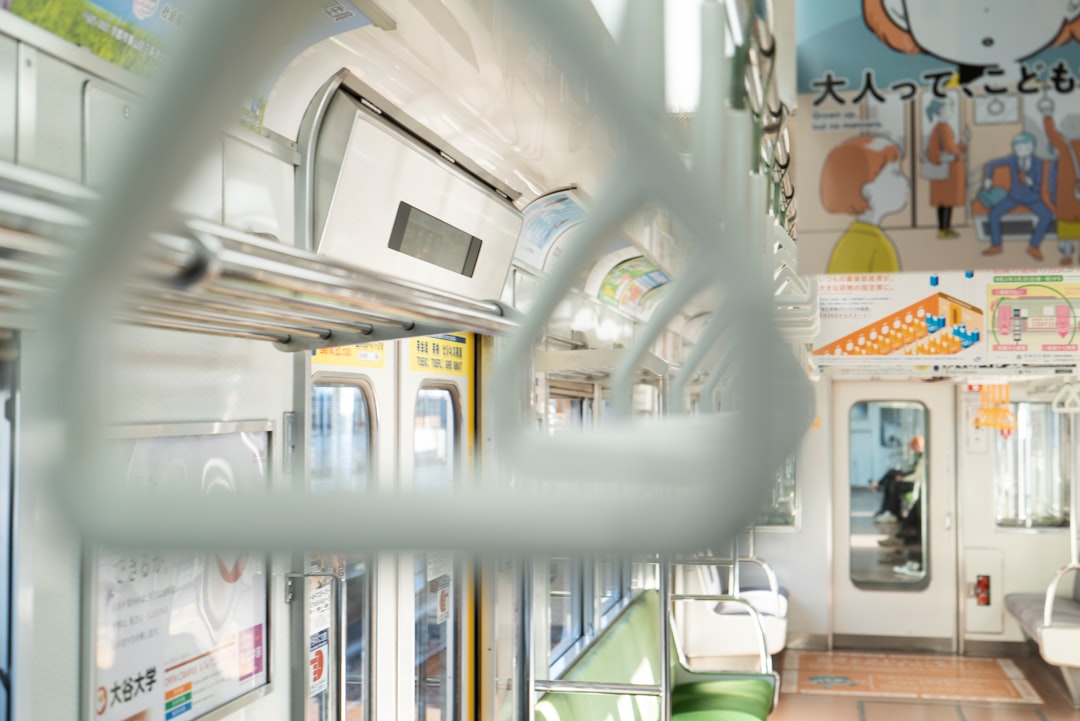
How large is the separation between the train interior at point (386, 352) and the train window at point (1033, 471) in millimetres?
1948

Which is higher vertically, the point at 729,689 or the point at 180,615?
the point at 180,615

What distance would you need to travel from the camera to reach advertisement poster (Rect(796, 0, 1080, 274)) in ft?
4.42

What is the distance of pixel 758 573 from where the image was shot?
9898 millimetres

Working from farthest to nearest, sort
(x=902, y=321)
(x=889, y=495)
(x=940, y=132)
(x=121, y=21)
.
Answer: (x=889, y=495), (x=902, y=321), (x=121, y=21), (x=940, y=132)

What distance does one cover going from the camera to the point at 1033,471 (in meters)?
9.59

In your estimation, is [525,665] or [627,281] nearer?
[525,665]

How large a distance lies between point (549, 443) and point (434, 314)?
5.50 ft

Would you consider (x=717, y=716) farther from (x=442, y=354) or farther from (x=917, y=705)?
(x=442, y=354)

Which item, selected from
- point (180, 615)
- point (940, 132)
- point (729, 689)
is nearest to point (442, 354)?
point (180, 615)

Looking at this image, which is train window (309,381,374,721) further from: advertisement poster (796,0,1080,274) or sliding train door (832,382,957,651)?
sliding train door (832,382,957,651)

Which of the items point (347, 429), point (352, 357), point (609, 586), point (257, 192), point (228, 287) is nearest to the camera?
point (228, 287)

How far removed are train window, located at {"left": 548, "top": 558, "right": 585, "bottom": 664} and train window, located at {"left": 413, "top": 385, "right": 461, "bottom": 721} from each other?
1470 millimetres

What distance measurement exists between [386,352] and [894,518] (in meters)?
7.78

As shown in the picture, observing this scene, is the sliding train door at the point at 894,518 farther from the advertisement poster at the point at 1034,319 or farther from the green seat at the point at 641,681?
the advertisement poster at the point at 1034,319
